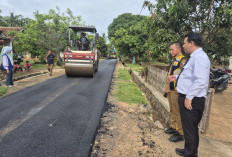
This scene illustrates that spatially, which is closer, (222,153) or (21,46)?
(222,153)

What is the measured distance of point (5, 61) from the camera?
22.7 ft

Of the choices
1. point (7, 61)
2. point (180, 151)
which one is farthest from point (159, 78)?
point (7, 61)

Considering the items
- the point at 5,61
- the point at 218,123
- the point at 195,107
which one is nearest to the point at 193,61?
the point at 195,107

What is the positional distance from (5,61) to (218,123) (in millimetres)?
8591

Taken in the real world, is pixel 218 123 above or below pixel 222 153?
below

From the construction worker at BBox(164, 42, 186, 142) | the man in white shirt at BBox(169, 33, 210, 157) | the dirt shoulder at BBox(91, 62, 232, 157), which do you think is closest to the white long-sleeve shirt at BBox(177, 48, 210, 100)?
the man in white shirt at BBox(169, 33, 210, 157)

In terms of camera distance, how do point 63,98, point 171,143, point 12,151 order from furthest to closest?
point 63,98, point 171,143, point 12,151

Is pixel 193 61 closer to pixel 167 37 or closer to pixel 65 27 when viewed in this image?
pixel 167 37

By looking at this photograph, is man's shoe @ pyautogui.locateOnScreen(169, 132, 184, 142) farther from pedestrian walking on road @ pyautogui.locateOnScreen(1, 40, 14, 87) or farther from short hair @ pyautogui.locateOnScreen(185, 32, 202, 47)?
pedestrian walking on road @ pyautogui.locateOnScreen(1, 40, 14, 87)

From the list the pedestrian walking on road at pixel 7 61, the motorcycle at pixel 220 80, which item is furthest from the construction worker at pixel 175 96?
the pedestrian walking on road at pixel 7 61

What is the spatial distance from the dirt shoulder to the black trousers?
328 mm

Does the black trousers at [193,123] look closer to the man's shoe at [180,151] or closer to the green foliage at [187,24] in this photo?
the man's shoe at [180,151]

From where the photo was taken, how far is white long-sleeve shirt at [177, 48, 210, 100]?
7.20 feet

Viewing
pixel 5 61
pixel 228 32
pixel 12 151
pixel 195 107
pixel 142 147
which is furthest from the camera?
pixel 228 32
